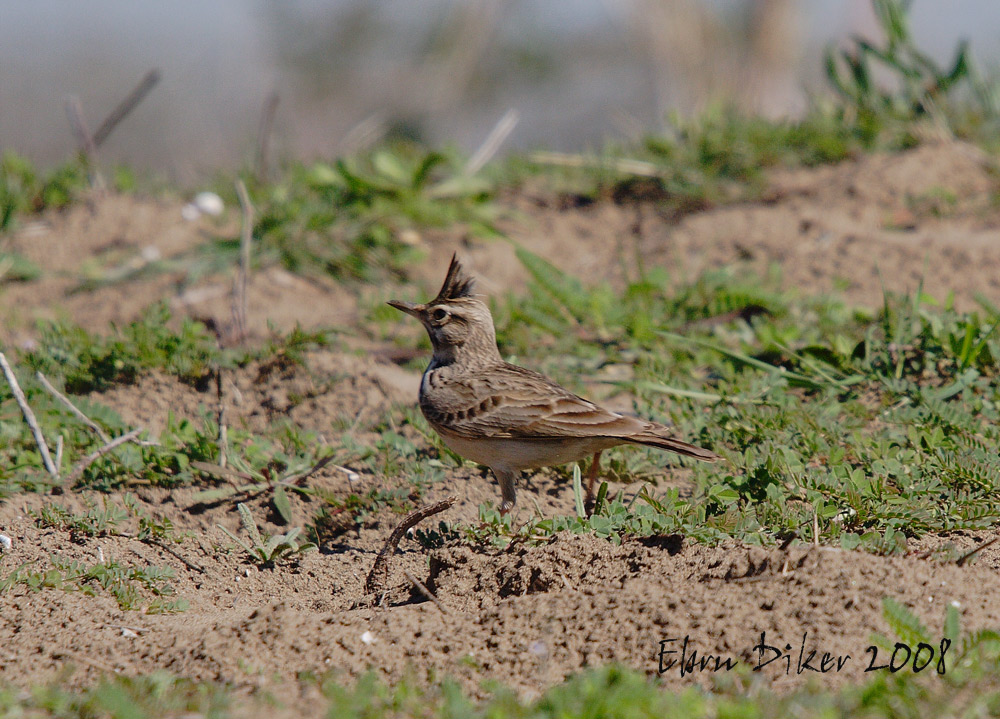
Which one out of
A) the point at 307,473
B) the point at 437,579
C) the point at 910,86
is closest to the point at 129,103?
the point at 307,473

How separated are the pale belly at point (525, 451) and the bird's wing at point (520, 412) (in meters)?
0.04

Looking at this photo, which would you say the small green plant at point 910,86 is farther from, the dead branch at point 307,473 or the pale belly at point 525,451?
the dead branch at point 307,473

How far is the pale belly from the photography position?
4.30 metres

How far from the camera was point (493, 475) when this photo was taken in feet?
15.5

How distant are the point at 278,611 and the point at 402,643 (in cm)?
45

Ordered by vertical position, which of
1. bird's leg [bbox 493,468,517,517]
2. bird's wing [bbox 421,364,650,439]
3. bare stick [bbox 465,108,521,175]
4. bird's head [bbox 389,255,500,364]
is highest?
bare stick [bbox 465,108,521,175]

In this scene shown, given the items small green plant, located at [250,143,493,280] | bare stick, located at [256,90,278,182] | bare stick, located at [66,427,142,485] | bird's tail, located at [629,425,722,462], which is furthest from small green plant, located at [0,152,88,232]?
bird's tail, located at [629,425,722,462]

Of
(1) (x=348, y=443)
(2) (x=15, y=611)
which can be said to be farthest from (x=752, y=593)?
(2) (x=15, y=611)

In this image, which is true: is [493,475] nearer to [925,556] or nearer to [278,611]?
[278,611]

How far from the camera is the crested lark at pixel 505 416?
4195 millimetres

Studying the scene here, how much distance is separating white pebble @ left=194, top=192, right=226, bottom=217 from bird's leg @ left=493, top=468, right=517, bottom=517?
4586 millimetres

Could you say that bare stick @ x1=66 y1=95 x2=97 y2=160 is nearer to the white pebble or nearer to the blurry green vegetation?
the blurry green vegetation

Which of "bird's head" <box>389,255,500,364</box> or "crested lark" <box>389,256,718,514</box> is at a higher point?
"bird's head" <box>389,255,500,364</box>

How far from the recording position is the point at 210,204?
7.94 m
